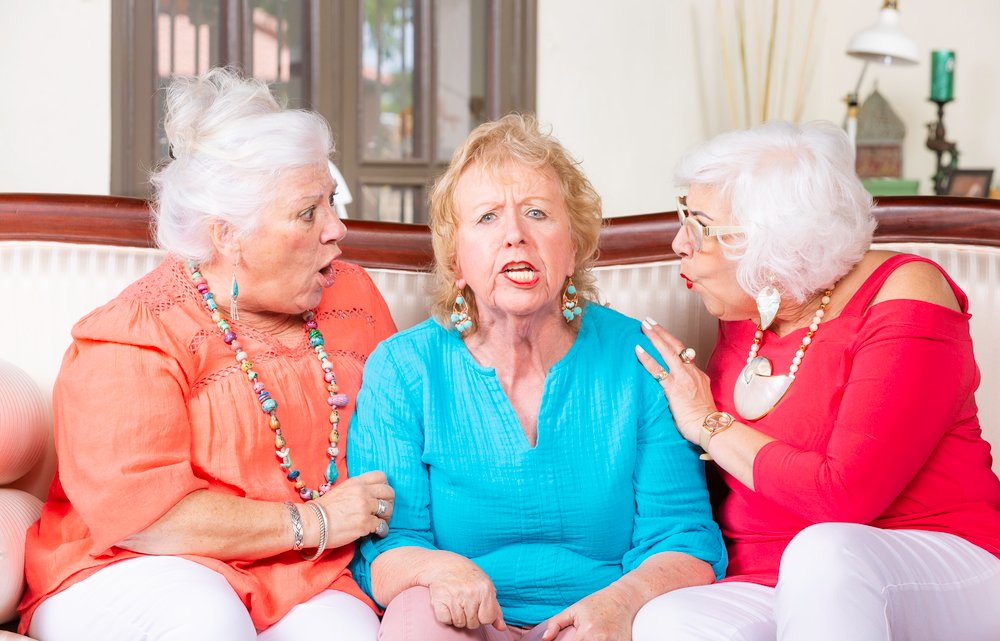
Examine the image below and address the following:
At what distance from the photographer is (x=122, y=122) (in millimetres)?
3949

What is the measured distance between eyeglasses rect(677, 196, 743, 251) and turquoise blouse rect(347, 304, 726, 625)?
27 centimetres

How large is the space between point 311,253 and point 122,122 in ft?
8.02

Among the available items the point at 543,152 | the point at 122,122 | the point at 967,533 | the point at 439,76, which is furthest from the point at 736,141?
the point at 439,76

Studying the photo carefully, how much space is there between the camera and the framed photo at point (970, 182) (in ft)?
14.5

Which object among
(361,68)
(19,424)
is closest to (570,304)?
(19,424)

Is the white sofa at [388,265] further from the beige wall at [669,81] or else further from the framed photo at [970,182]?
the framed photo at [970,182]

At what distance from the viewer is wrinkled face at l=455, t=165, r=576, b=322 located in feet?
5.85

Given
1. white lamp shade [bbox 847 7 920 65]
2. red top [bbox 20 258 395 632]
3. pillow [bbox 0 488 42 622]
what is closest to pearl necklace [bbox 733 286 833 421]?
red top [bbox 20 258 395 632]

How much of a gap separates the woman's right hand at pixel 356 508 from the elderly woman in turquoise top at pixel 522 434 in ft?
0.17

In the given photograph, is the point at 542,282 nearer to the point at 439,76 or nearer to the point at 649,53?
the point at 439,76

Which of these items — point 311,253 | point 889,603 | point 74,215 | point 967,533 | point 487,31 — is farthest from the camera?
point 487,31

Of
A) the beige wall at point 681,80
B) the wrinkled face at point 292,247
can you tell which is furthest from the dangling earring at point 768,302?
the beige wall at point 681,80

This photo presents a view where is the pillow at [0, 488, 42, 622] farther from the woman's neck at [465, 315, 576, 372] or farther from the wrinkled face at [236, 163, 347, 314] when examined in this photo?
the woman's neck at [465, 315, 576, 372]

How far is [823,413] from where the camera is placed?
5.77 feet
